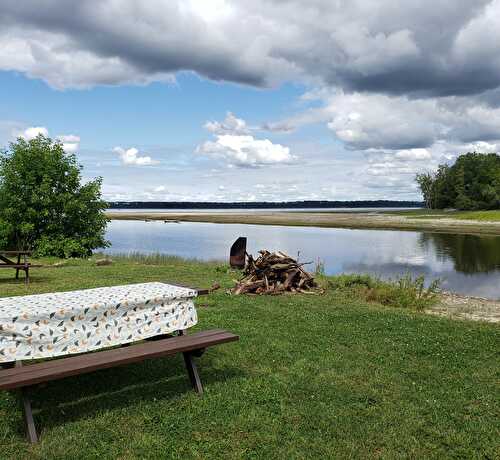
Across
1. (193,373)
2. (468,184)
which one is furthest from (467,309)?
(468,184)

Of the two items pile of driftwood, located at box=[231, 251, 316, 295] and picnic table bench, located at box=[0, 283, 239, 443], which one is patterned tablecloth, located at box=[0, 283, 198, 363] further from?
pile of driftwood, located at box=[231, 251, 316, 295]

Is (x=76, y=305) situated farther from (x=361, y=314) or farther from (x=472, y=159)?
(x=472, y=159)

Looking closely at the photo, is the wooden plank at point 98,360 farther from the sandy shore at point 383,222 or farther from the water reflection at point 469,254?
the sandy shore at point 383,222

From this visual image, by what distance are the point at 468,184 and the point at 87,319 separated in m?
108

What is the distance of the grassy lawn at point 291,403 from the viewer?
407cm

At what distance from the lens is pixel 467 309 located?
39.1 feet

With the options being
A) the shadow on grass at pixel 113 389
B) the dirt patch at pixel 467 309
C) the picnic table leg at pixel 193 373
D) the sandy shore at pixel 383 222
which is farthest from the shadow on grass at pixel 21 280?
the sandy shore at pixel 383 222

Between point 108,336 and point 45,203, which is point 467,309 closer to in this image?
point 108,336

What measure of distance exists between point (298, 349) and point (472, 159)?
112 m

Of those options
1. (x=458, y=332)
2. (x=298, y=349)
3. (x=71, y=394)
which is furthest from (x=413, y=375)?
(x=71, y=394)

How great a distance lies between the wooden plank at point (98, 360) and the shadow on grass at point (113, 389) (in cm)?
63

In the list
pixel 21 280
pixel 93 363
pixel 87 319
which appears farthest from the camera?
pixel 21 280

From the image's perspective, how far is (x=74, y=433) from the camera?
13.9 feet

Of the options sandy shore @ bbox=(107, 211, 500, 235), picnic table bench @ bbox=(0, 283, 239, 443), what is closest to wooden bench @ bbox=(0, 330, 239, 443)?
picnic table bench @ bbox=(0, 283, 239, 443)
